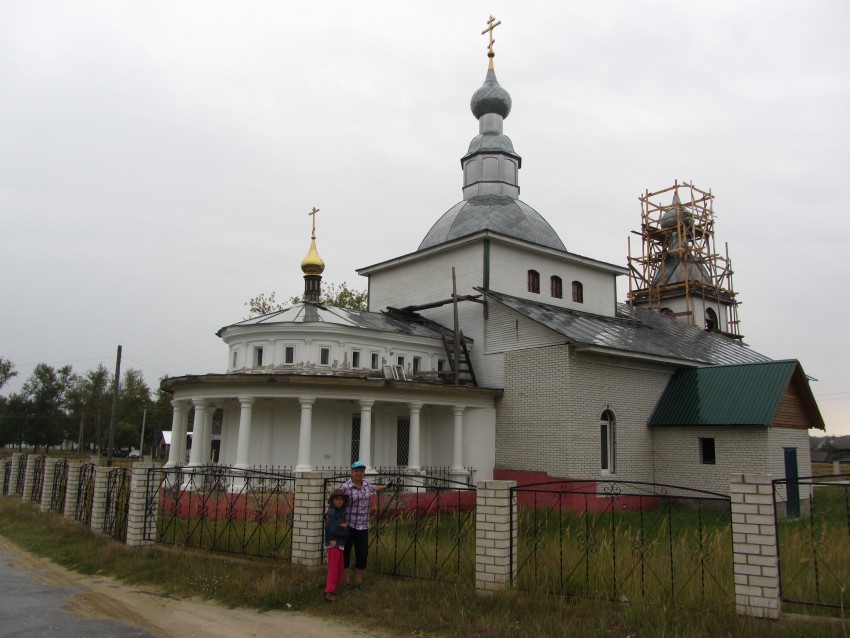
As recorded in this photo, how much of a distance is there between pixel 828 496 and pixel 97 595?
21840mm

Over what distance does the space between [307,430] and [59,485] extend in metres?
6.15

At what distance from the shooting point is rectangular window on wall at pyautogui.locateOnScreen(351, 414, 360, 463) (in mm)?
18844

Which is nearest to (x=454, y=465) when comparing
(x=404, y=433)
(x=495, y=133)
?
(x=404, y=433)

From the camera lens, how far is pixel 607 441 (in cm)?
1917

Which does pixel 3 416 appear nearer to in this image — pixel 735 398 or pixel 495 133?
pixel 495 133

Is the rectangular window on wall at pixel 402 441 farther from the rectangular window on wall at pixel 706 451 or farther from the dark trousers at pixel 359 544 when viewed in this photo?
the dark trousers at pixel 359 544

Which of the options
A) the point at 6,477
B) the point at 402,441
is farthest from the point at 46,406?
the point at 402,441

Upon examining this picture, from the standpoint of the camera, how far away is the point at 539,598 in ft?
25.2

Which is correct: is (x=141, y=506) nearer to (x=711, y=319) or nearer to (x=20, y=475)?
(x=20, y=475)

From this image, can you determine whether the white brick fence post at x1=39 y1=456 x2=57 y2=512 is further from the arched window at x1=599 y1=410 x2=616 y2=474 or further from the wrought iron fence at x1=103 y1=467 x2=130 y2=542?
the arched window at x1=599 y1=410 x2=616 y2=474

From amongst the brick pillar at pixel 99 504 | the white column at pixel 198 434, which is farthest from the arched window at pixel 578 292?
the brick pillar at pixel 99 504

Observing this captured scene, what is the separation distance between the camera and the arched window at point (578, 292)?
24.6 meters

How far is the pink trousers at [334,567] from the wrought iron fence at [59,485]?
10.9 m

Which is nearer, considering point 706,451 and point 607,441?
point 607,441
